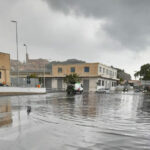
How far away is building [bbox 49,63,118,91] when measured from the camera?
5303cm

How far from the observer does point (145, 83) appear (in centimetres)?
6231

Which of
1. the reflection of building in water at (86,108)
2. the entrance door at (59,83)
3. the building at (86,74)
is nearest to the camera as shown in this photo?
the reflection of building in water at (86,108)

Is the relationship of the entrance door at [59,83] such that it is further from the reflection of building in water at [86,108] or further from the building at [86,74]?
the reflection of building in water at [86,108]

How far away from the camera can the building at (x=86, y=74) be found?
174 ft

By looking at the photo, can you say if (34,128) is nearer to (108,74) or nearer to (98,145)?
(98,145)

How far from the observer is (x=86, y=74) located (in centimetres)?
5453

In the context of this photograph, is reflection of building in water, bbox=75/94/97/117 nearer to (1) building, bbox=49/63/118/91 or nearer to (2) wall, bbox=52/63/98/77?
(1) building, bbox=49/63/118/91

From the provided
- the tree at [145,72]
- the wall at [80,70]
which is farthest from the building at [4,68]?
the tree at [145,72]

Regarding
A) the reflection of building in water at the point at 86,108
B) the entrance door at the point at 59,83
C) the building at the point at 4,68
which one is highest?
the building at the point at 4,68

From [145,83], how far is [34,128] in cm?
6281

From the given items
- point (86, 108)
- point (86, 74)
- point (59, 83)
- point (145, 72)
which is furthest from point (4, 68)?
point (145, 72)

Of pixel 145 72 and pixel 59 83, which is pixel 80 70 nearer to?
pixel 59 83

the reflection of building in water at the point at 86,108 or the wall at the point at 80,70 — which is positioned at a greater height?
the wall at the point at 80,70

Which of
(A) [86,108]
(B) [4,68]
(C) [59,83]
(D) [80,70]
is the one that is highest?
(D) [80,70]
